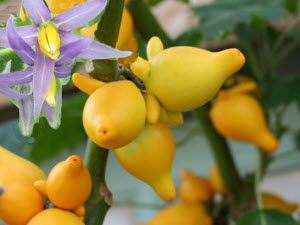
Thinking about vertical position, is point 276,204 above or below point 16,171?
below

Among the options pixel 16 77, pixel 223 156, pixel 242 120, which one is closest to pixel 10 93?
pixel 16 77

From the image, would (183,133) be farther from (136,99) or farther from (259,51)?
(136,99)

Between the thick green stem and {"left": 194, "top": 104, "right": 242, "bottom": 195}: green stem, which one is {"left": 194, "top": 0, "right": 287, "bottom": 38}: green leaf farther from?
the thick green stem

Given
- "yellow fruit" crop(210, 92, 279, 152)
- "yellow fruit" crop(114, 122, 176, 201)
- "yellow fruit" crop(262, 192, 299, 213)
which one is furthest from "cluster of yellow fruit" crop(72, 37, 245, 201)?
"yellow fruit" crop(262, 192, 299, 213)

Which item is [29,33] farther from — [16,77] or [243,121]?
[243,121]

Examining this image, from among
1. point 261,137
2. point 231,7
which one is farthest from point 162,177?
point 231,7

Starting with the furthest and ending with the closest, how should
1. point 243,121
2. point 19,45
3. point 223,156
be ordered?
point 223,156
point 243,121
point 19,45

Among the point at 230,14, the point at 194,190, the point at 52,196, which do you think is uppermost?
the point at 52,196

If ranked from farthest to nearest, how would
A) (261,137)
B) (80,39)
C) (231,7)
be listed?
(231,7), (261,137), (80,39)
